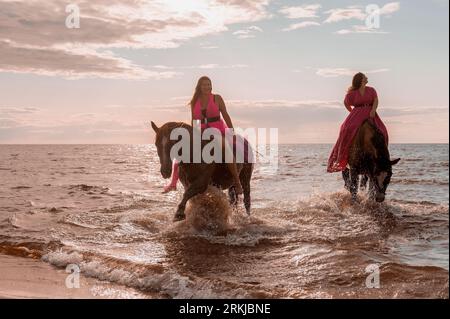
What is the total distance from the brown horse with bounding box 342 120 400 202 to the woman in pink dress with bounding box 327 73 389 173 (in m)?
0.13

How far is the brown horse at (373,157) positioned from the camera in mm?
9633

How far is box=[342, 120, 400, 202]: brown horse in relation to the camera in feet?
31.6

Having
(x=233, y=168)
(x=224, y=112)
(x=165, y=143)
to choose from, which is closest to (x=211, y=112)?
(x=224, y=112)

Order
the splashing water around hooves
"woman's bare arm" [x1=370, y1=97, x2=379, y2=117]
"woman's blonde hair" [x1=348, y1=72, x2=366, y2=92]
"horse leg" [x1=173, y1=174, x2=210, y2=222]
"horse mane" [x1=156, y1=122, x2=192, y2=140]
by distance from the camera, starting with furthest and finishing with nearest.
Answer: "woman's blonde hair" [x1=348, y1=72, x2=366, y2=92]
"woman's bare arm" [x1=370, y1=97, x2=379, y2=117]
the splashing water around hooves
"horse leg" [x1=173, y1=174, x2=210, y2=222]
"horse mane" [x1=156, y1=122, x2=192, y2=140]

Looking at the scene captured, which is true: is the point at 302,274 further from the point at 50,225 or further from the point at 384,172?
the point at 50,225

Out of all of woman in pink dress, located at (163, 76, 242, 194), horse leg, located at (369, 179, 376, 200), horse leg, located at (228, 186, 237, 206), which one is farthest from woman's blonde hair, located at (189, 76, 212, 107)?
horse leg, located at (369, 179, 376, 200)

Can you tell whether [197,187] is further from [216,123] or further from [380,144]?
[380,144]

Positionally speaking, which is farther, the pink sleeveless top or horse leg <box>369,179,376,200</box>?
horse leg <box>369,179,376,200</box>

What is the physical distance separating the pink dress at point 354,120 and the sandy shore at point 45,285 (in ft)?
20.2

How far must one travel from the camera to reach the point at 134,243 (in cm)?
769

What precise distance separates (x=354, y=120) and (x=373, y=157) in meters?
0.88

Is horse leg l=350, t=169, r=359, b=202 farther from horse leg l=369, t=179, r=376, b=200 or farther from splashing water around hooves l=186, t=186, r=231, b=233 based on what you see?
splashing water around hooves l=186, t=186, r=231, b=233

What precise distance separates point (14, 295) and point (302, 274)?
3.32 metres
